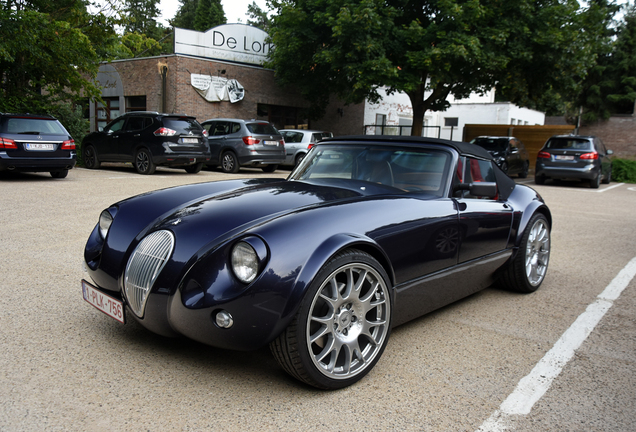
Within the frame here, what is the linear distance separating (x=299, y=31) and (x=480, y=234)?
1992cm

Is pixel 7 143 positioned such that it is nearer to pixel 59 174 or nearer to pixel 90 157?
pixel 59 174

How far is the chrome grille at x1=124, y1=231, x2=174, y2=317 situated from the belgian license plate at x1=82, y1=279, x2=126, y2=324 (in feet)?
0.31

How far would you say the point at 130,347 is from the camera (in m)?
3.12

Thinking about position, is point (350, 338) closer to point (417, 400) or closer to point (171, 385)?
point (417, 400)

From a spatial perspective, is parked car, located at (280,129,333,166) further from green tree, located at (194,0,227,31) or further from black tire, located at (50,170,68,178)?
green tree, located at (194,0,227,31)

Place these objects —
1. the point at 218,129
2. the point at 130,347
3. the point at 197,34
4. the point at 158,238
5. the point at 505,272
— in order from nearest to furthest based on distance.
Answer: the point at 158,238
the point at 130,347
the point at 505,272
the point at 218,129
the point at 197,34

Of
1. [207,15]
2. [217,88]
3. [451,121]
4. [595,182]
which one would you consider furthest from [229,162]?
[207,15]

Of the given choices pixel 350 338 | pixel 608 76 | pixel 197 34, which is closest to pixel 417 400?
pixel 350 338

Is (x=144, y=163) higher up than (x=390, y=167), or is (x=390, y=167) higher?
(x=390, y=167)

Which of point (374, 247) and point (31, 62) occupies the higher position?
point (31, 62)

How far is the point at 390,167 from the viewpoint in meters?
3.95

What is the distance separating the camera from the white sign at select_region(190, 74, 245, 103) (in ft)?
78.3

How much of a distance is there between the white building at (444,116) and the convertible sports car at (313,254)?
997 inches

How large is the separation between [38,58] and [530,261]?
15.9 m
